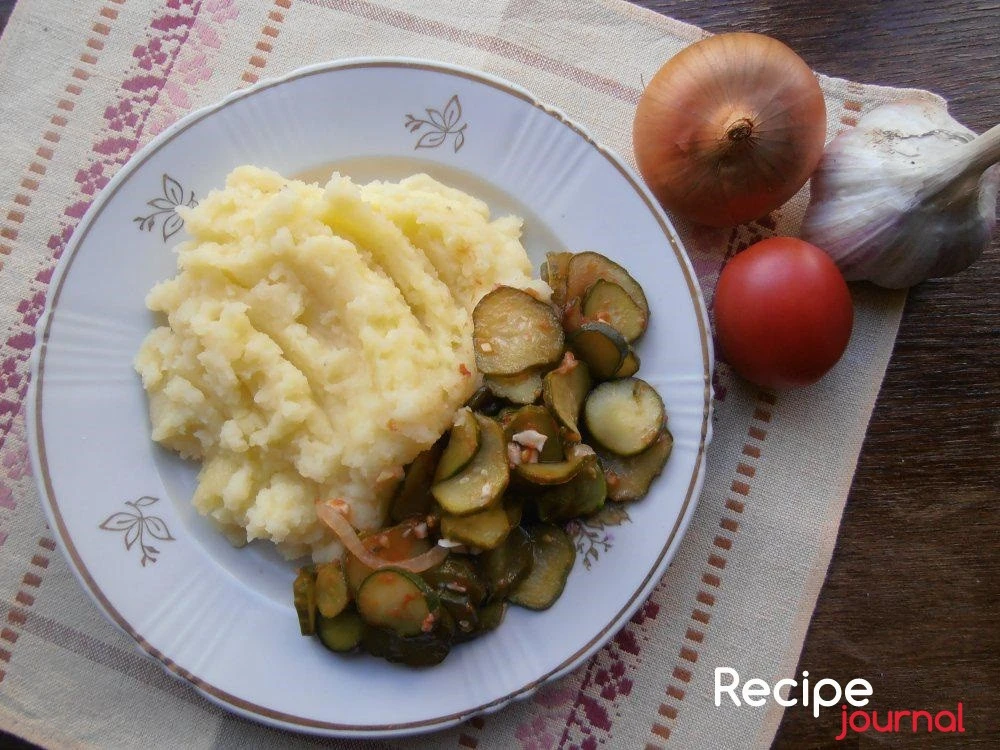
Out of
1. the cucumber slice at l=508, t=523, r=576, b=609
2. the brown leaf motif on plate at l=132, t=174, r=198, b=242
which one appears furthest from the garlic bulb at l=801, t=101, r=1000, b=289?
the brown leaf motif on plate at l=132, t=174, r=198, b=242

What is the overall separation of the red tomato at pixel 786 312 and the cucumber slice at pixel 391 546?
5.39ft

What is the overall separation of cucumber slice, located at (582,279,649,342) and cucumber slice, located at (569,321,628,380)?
9 cm

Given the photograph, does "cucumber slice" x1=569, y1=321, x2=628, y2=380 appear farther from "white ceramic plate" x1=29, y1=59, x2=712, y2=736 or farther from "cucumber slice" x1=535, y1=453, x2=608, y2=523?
"cucumber slice" x1=535, y1=453, x2=608, y2=523

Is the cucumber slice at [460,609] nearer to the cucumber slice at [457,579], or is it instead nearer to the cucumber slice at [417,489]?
the cucumber slice at [457,579]

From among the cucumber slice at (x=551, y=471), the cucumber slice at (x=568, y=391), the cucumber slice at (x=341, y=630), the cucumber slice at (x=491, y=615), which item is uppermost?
the cucumber slice at (x=568, y=391)

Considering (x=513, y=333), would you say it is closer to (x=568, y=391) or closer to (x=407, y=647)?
(x=568, y=391)

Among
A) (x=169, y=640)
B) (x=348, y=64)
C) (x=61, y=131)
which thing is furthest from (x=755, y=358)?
(x=61, y=131)

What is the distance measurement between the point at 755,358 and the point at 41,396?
3.07m

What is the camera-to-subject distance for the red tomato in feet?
10.8

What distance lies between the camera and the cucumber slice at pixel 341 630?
3033 mm

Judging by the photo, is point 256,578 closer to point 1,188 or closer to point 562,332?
point 562,332

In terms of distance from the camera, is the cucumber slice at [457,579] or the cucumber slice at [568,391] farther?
the cucumber slice at [568,391]

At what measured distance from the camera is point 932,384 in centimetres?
371

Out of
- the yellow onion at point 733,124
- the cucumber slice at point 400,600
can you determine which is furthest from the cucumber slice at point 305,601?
the yellow onion at point 733,124
